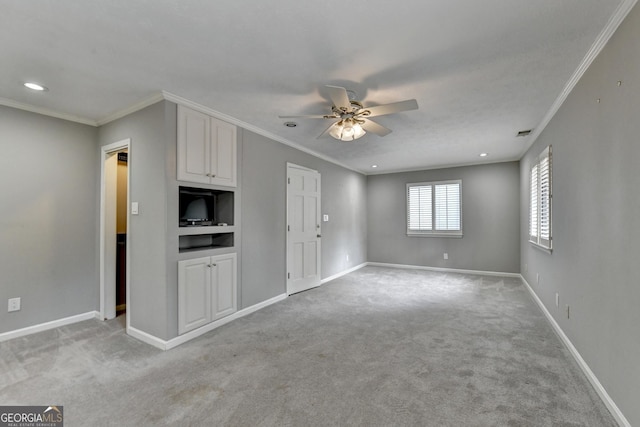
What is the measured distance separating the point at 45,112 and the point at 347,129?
3.39 metres

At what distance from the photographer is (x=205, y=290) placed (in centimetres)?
313

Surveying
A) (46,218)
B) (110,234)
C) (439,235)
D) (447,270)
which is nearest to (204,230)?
(110,234)

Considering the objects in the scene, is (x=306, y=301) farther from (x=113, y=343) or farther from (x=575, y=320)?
(x=575, y=320)

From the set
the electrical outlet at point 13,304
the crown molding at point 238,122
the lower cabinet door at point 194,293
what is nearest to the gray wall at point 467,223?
the crown molding at point 238,122

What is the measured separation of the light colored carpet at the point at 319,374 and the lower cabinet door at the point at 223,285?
241mm

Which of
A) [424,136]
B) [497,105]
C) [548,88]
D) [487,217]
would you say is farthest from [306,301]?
[487,217]

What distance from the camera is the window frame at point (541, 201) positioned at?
329 cm

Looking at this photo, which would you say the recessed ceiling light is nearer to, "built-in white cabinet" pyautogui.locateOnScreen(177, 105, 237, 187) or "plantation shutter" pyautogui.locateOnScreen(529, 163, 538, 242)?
"built-in white cabinet" pyautogui.locateOnScreen(177, 105, 237, 187)

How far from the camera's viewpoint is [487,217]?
19.7 feet

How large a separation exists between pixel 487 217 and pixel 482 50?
4783 mm

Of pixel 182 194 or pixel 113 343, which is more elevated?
pixel 182 194

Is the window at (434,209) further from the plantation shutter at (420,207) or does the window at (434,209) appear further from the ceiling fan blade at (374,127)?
the ceiling fan blade at (374,127)

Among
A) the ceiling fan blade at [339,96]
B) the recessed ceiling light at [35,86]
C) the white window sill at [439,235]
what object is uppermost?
the recessed ceiling light at [35,86]

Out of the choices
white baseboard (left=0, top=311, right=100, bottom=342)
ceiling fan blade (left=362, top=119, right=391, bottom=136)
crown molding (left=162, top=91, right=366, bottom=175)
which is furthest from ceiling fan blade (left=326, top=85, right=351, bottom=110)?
white baseboard (left=0, top=311, right=100, bottom=342)
